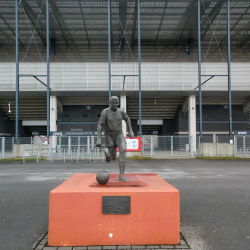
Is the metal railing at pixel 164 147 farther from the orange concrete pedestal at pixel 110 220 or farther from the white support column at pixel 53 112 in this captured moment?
the orange concrete pedestal at pixel 110 220

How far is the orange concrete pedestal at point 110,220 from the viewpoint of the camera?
3502 mm

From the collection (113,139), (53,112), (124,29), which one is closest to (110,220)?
(113,139)

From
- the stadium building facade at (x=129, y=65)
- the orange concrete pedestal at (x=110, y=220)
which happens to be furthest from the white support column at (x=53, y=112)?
the orange concrete pedestal at (x=110, y=220)

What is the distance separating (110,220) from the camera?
3.54 metres

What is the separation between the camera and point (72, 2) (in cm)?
1947

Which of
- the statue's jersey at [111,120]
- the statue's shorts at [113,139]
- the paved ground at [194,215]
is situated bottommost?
the paved ground at [194,215]

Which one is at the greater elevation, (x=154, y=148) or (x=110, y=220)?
(x=154, y=148)

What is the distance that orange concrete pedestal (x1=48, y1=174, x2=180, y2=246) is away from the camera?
11.5 ft

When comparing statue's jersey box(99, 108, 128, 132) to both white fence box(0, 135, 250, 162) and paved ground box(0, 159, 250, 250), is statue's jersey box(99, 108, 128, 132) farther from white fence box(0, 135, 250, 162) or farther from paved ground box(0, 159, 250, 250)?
white fence box(0, 135, 250, 162)

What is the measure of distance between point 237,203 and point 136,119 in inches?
853

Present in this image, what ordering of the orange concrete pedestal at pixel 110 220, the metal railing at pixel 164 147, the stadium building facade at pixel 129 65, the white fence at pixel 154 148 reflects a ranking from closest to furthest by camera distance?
1. the orange concrete pedestal at pixel 110 220
2. the white fence at pixel 154 148
3. the metal railing at pixel 164 147
4. the stadium building facade at pixel 129 65

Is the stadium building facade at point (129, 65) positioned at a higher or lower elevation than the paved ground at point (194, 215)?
higher

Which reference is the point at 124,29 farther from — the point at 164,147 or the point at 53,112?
the point at 164,147

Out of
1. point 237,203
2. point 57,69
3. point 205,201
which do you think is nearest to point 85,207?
point 205,201
